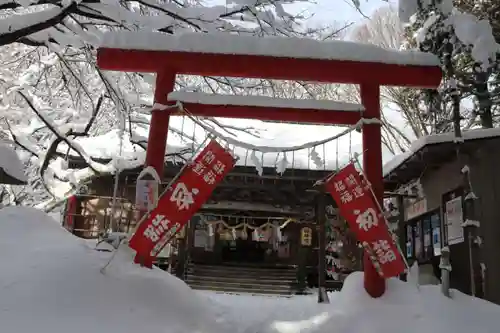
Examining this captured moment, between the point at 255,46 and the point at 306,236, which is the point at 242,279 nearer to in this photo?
the point at 306,236

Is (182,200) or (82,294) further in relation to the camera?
(182,200)

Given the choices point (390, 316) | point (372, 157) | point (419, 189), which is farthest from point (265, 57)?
point (419, 189)

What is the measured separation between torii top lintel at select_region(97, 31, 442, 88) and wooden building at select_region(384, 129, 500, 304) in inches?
94.5

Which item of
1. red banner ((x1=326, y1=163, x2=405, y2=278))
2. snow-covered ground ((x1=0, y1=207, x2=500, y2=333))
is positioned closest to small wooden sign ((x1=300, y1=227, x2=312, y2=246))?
snow-covered ground ((x1=0, y1=207, x2=500, y2=333))

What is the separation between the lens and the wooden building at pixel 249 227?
611 inches

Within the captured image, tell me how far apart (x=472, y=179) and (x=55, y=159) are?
11.4 meters

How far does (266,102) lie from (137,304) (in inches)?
130

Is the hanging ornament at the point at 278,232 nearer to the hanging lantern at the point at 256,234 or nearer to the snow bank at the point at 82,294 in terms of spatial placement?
the hanging lantern at the point at 256,234

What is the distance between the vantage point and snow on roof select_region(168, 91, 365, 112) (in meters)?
6.72

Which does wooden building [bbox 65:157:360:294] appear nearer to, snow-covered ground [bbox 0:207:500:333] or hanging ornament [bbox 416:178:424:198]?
hanging ornament [bbox 416:178:424:198]

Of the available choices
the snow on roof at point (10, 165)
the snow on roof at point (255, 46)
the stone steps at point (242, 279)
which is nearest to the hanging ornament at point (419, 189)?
the stone steps at point (242, 279)

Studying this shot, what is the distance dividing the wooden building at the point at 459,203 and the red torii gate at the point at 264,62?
219cm

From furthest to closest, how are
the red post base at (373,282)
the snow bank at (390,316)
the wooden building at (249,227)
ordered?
1. the wooden building at (249,227)
2. the red post base at (373,282)
3. the snow bank at (390,316)

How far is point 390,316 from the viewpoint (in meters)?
5.83
